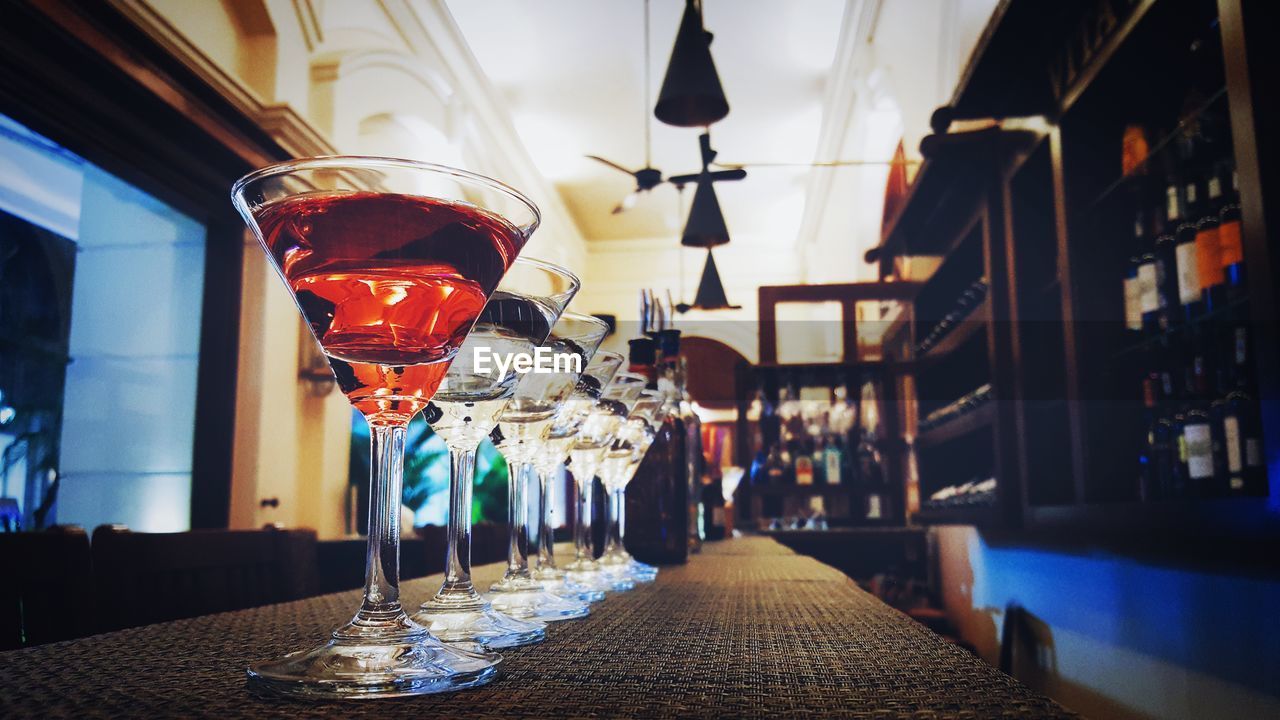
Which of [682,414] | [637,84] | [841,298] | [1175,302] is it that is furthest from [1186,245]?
[637,84]

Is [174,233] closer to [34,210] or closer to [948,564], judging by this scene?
[34,210]

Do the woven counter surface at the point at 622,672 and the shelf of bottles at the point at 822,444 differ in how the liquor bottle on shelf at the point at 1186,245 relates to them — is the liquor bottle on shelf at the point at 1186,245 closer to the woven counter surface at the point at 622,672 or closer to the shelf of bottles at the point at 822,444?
the woven counter surface at the point at 622,672

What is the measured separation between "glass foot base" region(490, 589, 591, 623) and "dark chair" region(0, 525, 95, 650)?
0.50m

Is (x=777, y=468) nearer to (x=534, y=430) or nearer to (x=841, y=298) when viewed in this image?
(x=841, y=298)

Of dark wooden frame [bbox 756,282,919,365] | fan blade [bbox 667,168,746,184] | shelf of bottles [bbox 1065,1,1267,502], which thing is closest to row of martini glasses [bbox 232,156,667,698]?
shelf of bottles [bbox 1065,1,1267,502]

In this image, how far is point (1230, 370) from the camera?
1920 millimetres

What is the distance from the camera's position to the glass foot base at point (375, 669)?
0.44 metres

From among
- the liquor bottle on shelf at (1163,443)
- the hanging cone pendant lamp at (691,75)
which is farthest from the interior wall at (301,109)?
the liquor bottle on shelf at (1163,443)

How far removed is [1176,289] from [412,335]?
1948 mm

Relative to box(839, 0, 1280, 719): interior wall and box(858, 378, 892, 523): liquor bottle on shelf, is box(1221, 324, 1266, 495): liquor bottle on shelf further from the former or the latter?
box(858, 378, 892, 523): liquor bottle on shelf

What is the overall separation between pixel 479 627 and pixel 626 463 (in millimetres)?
668

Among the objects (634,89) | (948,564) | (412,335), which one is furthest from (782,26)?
(412,335)

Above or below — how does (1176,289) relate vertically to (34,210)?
below

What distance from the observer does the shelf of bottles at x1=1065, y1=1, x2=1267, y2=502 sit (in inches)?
69.2
